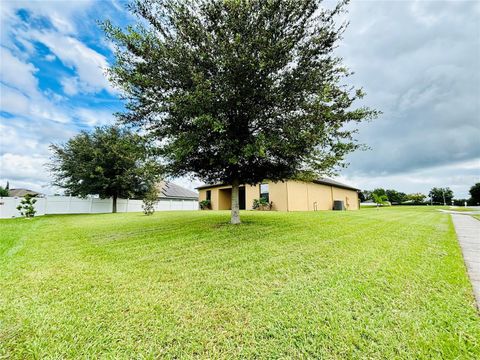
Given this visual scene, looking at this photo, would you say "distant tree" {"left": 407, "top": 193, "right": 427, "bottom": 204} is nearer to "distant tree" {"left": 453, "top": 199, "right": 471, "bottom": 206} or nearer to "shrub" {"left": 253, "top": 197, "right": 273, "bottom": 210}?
"distant tree" {"left": 453, "top": 199, "right": 471, "bottom": 206}

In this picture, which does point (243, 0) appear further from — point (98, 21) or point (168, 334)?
point (168, 334)

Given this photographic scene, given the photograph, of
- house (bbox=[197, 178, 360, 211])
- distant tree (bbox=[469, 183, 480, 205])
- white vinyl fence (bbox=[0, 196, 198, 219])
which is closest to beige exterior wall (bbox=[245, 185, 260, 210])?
house (bbox=[197, 178, 360, 211])

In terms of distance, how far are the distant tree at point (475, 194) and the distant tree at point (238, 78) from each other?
6407 centimetres

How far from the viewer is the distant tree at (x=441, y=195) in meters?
59.7

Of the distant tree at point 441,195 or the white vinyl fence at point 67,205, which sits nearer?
the white vinyl fence at point 67,205

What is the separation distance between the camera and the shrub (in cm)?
2052

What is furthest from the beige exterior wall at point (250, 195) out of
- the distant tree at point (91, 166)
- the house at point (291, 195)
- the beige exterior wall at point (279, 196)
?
the distant tree at point (91, 166)

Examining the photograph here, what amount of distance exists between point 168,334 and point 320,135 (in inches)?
242

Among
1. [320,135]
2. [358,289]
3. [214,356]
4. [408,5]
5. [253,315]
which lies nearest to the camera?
[214,356]

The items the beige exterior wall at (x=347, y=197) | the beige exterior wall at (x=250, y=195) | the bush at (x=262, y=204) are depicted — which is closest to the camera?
the bush at (x=262, y=204)

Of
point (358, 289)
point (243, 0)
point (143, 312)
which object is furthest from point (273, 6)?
point (143, 312)

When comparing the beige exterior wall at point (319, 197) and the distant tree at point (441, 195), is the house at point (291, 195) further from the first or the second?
the distant tree at point (441, 195)

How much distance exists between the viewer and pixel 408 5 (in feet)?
30.4

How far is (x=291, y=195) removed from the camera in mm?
19891
